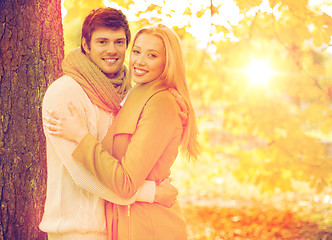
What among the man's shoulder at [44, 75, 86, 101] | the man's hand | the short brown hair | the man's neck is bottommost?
the man's hand

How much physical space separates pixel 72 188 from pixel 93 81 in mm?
A: 588

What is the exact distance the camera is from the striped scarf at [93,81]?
2301 millimetres

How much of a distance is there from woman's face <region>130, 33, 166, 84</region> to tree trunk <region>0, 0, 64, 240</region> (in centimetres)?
88

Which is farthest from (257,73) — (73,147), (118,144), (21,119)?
(73,147)

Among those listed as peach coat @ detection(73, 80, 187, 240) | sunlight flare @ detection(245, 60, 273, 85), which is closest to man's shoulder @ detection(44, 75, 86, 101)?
peach coat @ detection(73, 80, 187, 240)

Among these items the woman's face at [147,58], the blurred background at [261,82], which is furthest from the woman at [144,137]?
the blurred background at [261,82]

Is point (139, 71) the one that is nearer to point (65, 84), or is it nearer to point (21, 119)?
point (65, 84)

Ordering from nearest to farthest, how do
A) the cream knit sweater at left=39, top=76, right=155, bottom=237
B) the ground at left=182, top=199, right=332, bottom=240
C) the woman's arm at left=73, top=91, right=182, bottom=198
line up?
the woman's arm at left=73, top=91, right=182, bottom=198 → the cream knit sweater at left=39, top=76, right=155, bottom=237 → the ground at left=182, top=199, right=332, bottom=240

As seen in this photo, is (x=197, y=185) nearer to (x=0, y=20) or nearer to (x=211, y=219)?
(x=211, y=219)

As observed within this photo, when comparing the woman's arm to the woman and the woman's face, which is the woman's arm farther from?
the woman's face

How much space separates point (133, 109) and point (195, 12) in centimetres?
238

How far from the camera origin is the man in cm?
219

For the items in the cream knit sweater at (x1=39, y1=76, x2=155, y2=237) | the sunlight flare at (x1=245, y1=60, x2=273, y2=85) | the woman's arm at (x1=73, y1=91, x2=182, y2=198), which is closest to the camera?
the woman's arm at (x1=73, y1=91, x2=182, y2=198)

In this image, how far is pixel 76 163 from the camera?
2.17 meters
